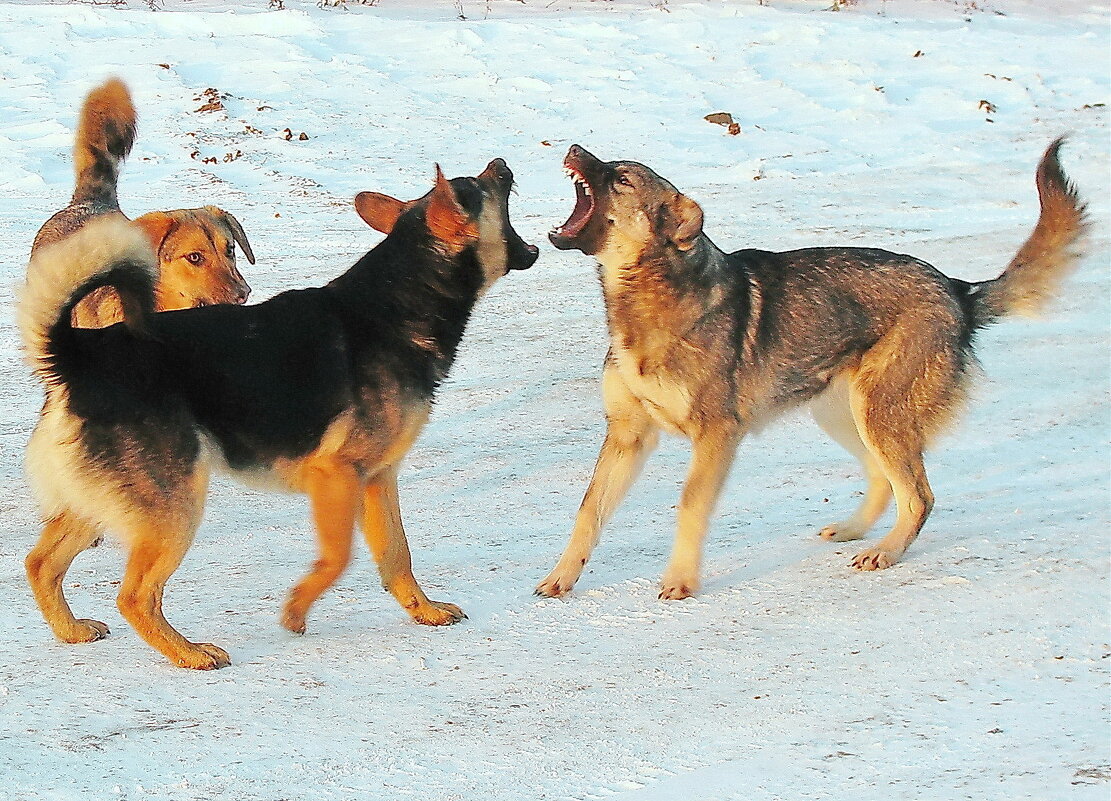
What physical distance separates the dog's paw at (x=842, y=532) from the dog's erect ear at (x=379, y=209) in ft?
8.20

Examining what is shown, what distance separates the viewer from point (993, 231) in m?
13.0

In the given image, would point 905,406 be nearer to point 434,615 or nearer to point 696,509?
point 696,509

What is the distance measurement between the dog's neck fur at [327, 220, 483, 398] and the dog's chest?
762 mm

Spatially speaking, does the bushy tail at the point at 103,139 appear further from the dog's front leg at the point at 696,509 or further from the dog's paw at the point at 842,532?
the dog's paw at the point at 842,532

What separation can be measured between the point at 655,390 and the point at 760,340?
0.61 metres

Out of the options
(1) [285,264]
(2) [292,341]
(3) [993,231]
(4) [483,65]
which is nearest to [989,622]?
(2) [292,341]

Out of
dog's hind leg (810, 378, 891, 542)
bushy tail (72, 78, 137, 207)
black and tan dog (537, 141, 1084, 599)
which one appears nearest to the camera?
black and tan dog (537, 141, 1084, 599)

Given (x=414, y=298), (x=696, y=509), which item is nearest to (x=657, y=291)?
(x=696, y=509)

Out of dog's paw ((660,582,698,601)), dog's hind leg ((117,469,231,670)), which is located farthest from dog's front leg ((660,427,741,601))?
dog's hind leg ((117,469,231,670))

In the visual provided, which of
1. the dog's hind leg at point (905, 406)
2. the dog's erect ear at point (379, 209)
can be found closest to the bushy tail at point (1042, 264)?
the dog's hind leg at point (905, 406)

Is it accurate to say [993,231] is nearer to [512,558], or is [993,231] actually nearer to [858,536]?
[858,536]

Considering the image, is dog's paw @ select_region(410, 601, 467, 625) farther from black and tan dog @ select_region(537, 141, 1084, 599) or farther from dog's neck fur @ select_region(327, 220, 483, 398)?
dog's neck fur @ select_region(327, 220, 483, 398)

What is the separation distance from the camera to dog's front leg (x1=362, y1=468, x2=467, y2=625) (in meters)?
5.34

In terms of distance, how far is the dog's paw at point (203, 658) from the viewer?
4820mm
